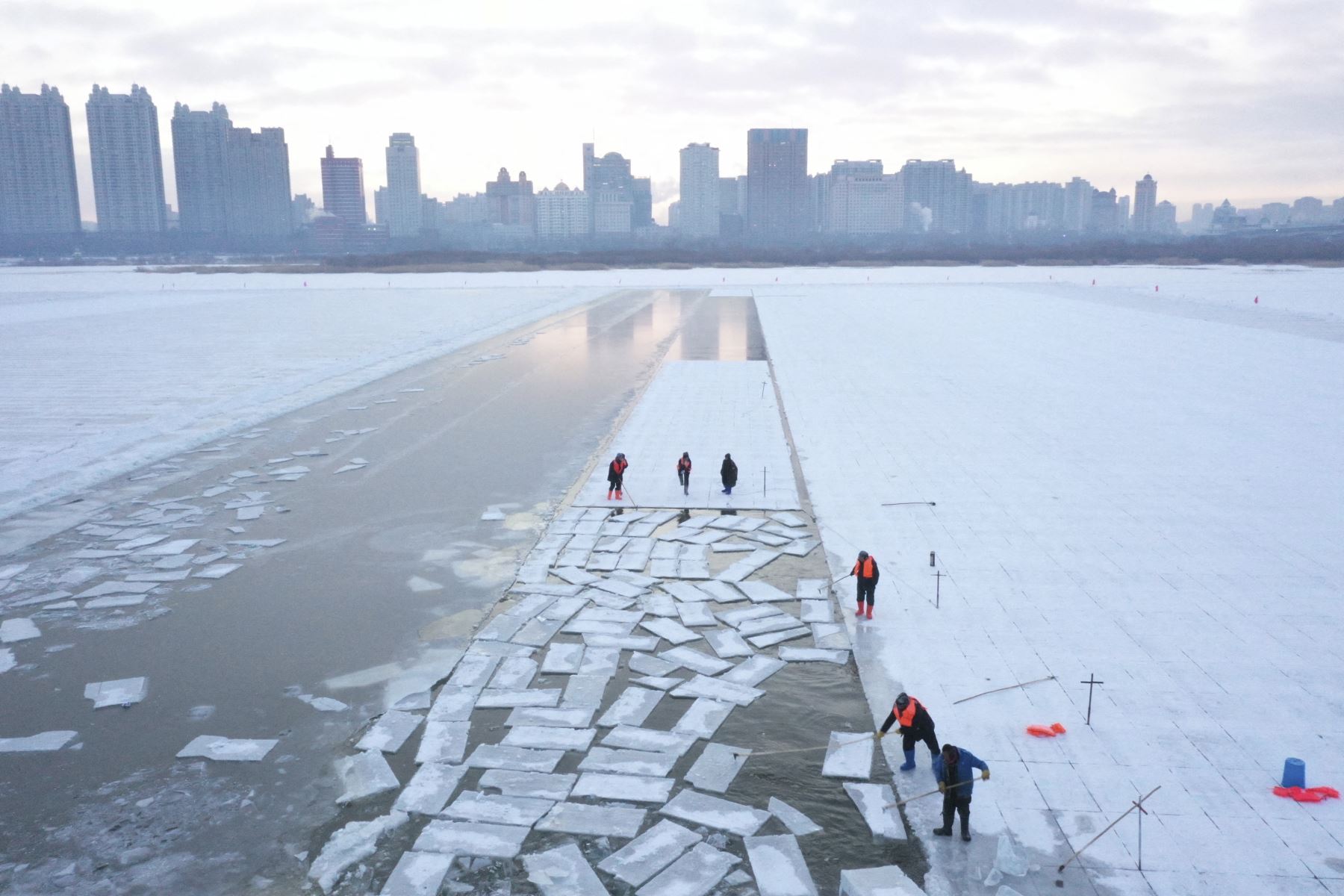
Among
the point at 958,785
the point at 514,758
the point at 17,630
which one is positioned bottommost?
the point at 514,758

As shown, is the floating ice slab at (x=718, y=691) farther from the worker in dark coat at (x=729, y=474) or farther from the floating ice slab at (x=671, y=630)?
the worker in dark coat at (x=729, y=474)

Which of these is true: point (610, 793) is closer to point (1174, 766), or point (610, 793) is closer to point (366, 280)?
point (1174, 766)

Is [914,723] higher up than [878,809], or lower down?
higher up

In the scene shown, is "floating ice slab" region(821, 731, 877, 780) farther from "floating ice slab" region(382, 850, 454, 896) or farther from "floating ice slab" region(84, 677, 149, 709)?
"floating ice slab" region(84, 677, 149, 709)

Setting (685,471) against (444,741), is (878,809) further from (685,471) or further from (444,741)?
(685,471)

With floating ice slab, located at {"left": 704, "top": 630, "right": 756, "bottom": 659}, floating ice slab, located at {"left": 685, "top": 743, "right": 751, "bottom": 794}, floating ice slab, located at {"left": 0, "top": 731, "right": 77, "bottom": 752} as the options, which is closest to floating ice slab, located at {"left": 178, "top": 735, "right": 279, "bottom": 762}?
floating ice slab, located at {"left": 0, "top": 731, "right": 77, "bottom": 752}

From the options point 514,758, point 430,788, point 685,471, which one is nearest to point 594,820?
point 514,758

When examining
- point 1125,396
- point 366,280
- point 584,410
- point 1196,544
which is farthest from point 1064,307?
point 366,280
